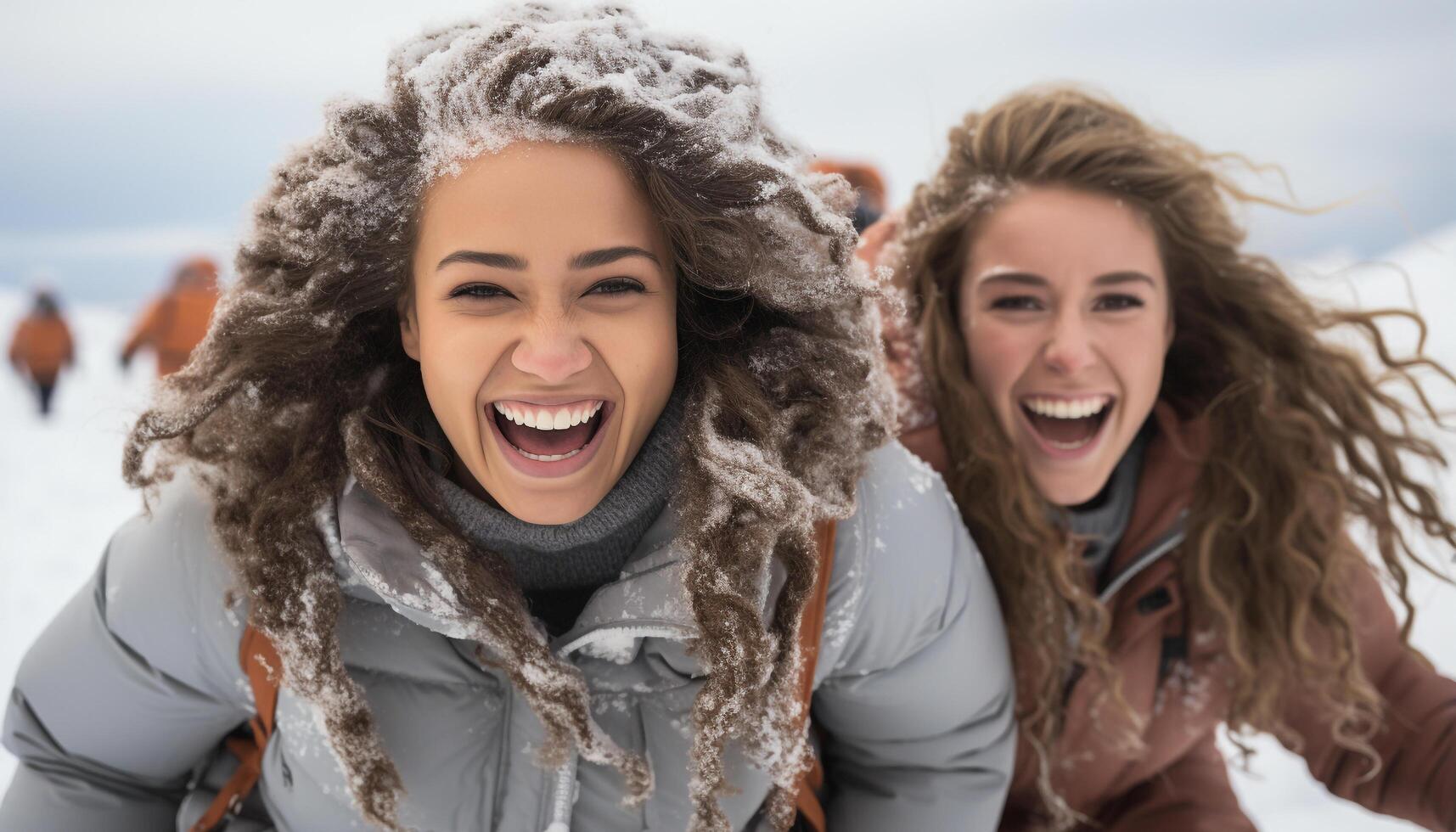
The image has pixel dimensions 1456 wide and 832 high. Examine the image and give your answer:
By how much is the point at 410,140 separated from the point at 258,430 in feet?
1.76

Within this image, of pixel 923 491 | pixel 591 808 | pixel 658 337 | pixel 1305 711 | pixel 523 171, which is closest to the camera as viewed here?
pixel 523 171

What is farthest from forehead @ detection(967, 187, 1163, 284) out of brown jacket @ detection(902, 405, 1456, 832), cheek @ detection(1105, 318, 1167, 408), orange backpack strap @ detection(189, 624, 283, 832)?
orange backpack strap @ detection(189, 624, 283, 832)

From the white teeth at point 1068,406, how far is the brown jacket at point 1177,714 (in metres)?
0.21

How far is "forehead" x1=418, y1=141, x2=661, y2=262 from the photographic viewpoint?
1.49 meters

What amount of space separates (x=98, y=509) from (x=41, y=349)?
13.5 feet

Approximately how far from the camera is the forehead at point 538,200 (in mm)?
1490

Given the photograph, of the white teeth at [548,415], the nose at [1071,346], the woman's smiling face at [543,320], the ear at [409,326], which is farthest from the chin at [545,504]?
the nose at [1071,346]

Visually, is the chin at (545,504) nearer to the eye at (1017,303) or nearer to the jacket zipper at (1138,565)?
the eye at (1017,303)

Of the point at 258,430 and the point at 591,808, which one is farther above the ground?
the point at 258,430

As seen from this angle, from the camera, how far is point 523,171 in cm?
149

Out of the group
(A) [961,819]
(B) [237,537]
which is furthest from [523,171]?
(A) [961,819]

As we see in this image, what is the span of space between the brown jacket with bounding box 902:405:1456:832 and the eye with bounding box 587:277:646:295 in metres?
0.84

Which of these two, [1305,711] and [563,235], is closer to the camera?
[563,235]

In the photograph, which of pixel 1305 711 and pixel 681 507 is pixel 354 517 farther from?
A: pixel 1305 711
